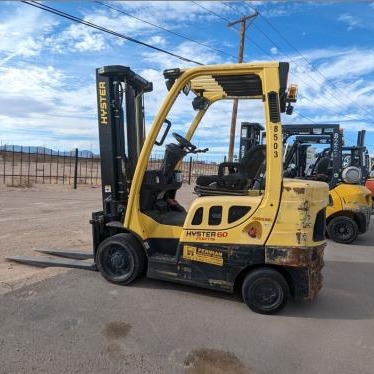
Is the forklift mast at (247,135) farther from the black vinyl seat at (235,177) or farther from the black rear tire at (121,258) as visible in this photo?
the black rear tire at (121,258)

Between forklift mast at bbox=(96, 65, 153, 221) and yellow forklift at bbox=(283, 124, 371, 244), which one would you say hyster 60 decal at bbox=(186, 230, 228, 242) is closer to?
forklift mast at bbox=(96, 65, 153, 221)

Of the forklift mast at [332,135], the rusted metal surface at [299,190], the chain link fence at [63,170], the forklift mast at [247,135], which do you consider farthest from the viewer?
the chain link fence at [63,170]

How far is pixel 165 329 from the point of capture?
4.47 metres

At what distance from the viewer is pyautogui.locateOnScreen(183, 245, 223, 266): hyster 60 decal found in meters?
5.12

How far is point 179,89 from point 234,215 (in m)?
1.53

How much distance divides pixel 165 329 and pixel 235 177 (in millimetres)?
1952

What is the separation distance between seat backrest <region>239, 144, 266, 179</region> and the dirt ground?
2.72m

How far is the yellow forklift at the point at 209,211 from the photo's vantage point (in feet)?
15.9

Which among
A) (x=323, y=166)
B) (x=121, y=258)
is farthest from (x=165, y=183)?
(x=323, y=166)

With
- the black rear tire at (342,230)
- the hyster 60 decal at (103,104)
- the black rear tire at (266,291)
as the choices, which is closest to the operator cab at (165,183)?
the hyster 60 decal at (103,104)

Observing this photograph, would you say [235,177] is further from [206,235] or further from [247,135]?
[247,135]

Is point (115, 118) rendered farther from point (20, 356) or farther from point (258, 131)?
point (258, 131)

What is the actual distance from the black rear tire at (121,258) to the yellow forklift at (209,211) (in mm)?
12

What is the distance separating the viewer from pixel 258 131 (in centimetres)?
1130
